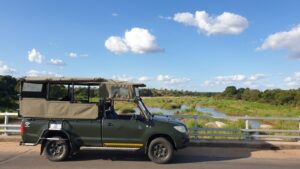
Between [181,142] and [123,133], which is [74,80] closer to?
[123,133]

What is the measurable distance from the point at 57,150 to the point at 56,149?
40mm

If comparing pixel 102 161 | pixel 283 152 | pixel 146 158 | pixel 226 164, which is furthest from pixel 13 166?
pixel 283 152

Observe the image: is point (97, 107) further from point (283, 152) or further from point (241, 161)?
point (283, 152)

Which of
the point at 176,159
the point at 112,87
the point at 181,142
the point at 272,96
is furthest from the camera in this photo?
the point at 272,96

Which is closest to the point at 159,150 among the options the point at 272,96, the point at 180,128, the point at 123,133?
the point at 180,128

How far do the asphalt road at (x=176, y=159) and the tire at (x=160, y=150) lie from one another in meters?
0.20

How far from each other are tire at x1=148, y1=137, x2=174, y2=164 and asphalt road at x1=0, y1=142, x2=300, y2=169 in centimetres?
20

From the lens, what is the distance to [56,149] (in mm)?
10102

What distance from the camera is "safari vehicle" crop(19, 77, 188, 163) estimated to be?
9891 millimetres

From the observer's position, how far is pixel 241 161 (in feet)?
33.9

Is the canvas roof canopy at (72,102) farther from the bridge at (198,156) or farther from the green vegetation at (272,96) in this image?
the green vegetation at (272,96)

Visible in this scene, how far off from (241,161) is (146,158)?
8.82 feet

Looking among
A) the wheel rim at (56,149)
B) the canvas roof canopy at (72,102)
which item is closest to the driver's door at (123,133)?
the canvas roof canopy at (72,102)

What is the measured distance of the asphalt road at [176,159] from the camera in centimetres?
946
